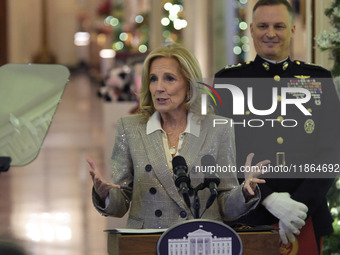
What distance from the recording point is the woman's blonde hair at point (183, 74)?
10.3 ft

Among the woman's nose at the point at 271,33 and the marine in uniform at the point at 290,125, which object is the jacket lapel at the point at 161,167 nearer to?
the marine in uniform at the point at 290,125

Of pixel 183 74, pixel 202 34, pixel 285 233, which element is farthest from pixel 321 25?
pixel 202 34

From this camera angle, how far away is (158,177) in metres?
3.14

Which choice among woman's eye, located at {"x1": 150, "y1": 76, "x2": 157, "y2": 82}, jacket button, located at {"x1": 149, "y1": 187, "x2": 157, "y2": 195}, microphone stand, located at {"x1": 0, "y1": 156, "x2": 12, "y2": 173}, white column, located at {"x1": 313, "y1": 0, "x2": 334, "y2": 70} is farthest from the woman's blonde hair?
white column, located at {"x1": 313, "y1": 0, "x2": 334, "y2": 70}

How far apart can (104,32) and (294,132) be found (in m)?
22.4

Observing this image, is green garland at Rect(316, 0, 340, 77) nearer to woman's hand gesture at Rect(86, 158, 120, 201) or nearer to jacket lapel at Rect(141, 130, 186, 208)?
jacket lapel at Rect(141, 130, 186, 208)

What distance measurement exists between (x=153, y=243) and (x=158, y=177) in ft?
1.55

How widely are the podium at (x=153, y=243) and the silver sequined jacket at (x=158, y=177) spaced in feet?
0.99

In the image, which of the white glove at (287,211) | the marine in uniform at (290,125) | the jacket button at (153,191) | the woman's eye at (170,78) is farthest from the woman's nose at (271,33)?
the jacket button at (153,191)

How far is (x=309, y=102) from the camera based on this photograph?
11.7 feet

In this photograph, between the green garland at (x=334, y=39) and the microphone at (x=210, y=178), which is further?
the green garland at (x=334, y=39)

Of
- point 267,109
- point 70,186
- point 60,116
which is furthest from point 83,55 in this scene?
point 267,109

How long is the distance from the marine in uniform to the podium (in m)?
0.74

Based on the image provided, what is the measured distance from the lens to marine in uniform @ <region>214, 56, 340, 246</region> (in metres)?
3.52
